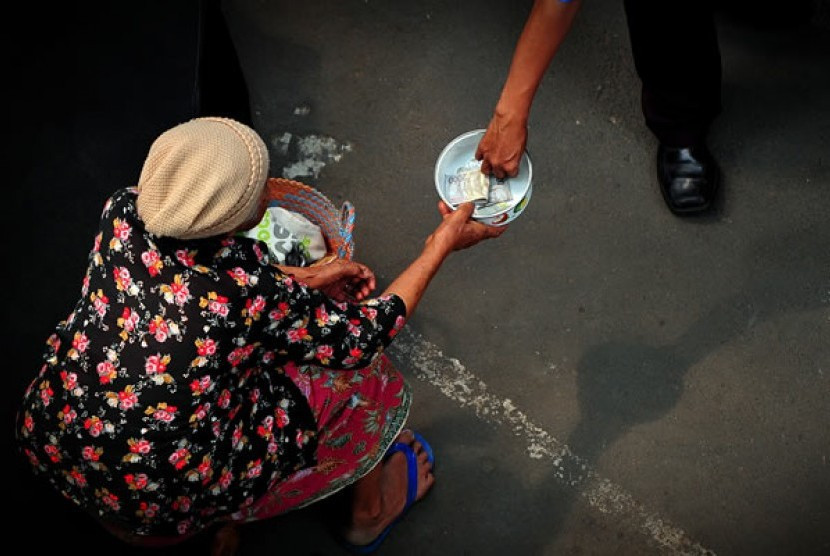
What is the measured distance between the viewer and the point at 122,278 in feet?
5.74

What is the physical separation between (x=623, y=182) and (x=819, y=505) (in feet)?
4.73

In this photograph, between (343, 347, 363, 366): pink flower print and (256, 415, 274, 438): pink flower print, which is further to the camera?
(256, 415, 274, 438): pink flower print

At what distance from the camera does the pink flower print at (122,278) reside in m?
1.74

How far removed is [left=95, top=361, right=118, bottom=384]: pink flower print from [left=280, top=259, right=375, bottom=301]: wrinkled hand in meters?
0.61

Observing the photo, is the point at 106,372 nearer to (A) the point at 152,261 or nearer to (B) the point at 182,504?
(A) the point at 152,261

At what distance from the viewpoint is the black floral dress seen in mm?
1721

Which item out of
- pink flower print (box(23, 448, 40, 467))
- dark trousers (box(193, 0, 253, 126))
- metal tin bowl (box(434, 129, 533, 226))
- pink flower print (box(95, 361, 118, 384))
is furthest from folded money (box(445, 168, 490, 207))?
pink flower print (box(23, 448, 40, 467))

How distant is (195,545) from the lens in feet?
9.41

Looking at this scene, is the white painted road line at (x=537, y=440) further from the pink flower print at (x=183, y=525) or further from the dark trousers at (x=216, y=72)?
the pink flower print at (x=183, y=525)

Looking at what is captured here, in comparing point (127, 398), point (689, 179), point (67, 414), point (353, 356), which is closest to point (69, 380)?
point (67, 414)


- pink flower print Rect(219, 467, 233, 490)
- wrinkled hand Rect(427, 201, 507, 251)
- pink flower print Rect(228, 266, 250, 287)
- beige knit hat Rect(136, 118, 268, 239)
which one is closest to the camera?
beige knit hat Rect(136, 118, 268, 239)

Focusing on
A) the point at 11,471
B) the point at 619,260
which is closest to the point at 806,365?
the point at 619,260

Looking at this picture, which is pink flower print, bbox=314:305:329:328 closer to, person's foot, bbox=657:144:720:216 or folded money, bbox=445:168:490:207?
folded money, bbox=445:168:490:207

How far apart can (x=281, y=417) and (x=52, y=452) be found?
0.57 m
